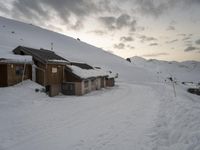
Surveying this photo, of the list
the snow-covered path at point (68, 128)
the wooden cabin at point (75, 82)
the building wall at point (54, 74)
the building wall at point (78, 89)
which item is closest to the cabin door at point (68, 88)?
the wooden cabin at point (75, 82)

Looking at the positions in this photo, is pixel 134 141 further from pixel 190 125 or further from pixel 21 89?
pixel 21 89

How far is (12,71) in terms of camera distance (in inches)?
918

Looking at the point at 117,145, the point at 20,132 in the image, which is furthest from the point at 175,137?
the point at 20,132

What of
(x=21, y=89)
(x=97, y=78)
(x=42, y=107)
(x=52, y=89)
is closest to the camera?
(x=42, y=107)

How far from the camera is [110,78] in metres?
41.6

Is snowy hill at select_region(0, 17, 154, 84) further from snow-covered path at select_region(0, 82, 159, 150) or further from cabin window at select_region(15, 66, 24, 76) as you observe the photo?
snow-covered path at select_region(0, 82, 159, 150)

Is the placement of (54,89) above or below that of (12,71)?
below

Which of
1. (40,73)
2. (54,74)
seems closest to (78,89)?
(54,74)

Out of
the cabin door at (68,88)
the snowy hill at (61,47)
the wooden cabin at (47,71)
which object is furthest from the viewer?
the snowy hill at (61,47)

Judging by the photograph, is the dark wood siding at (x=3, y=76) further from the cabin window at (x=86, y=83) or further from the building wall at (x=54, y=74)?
the cabin window at (x=86, y=83)

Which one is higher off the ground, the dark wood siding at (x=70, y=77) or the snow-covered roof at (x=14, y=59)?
the snow-covered roof at (x=14, y=59)

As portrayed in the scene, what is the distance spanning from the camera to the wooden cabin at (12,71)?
2270cm

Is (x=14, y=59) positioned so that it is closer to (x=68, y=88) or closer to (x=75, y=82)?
(x=68, y=88)

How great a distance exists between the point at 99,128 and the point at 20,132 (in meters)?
4.23
